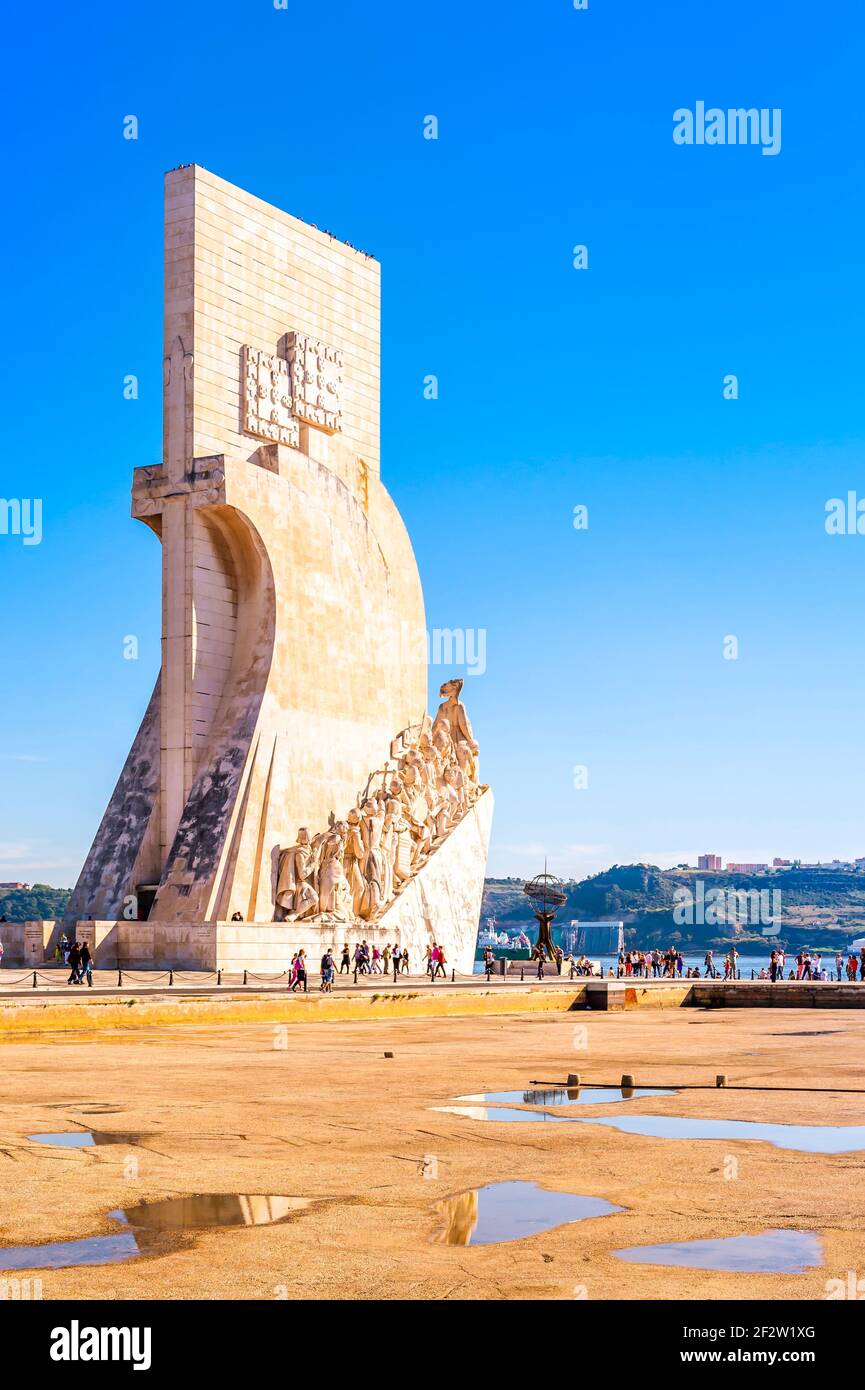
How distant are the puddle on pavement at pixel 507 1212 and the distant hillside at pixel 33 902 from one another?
60.3 metres

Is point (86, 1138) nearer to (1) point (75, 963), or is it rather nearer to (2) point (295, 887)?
(1) point (75, 963)

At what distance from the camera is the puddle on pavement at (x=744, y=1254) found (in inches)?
179

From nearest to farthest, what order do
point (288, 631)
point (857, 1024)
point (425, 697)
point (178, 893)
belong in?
point (857, 1024), point (178, 893), point (288, 631), point (425, 697)

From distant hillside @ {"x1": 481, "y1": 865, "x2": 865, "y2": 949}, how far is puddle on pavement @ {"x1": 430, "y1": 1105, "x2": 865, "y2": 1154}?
11322 cm

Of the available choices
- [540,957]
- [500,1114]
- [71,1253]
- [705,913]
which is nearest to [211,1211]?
[71,1253]

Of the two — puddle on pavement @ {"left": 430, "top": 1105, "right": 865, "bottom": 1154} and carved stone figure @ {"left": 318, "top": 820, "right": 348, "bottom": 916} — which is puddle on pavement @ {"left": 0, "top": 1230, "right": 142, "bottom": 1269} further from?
carved stone figure @ {"left": 318, "top": 820, "right": 348, "bottom": 916}

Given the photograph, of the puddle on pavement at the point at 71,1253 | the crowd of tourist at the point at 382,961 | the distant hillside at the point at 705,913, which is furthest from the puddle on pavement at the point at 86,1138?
the distant hillside at the point at 705,913

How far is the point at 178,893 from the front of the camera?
2598cm

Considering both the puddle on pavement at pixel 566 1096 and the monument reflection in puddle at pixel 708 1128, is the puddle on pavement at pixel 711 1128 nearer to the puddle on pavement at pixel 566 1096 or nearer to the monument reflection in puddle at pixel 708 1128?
the monument reflection in puddle at pixel 708 1128

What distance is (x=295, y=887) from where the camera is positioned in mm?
26812
